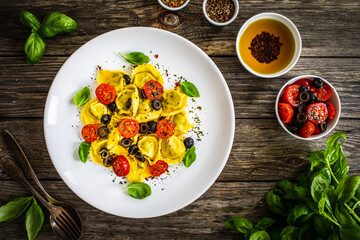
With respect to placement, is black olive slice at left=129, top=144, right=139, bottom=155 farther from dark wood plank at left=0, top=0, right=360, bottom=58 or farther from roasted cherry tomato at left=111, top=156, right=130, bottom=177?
dark wood plank at left=0, top=0, right=360, bottom=58

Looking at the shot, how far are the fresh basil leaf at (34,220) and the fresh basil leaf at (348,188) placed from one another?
2355 millimetres

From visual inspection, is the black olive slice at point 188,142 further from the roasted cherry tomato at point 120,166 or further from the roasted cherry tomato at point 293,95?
the roasted cherry tomato at point 293,95

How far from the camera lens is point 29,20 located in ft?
7.86

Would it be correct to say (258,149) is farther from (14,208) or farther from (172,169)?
(14,208)

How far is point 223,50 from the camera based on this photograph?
2553 mm

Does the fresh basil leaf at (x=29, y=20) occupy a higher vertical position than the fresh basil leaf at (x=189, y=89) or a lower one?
higher

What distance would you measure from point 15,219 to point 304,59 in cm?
296

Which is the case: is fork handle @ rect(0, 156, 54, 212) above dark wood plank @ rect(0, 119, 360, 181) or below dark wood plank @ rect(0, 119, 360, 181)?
below

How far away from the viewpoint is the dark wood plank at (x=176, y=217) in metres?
2.60

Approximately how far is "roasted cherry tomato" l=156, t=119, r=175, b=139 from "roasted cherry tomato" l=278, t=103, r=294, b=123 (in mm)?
883

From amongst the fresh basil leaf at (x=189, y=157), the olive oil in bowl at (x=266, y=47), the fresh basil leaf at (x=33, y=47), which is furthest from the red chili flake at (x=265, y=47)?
the fresh basil leaf at (x=33, y=47)

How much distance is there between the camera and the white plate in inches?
91.5

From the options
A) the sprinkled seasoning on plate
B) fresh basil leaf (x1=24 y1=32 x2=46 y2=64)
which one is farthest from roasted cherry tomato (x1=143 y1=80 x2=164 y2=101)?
fresh basil leaf (x1=24 y1=32 x2=46 y2=64)

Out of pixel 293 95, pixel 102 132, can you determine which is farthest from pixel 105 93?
pixel 293 95
